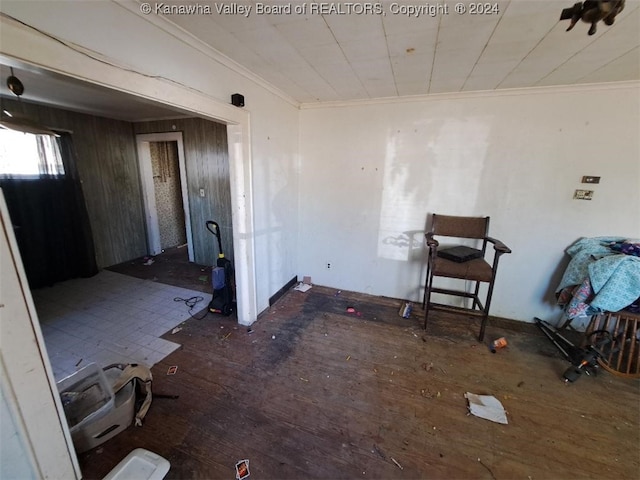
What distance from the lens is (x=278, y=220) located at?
2938mm

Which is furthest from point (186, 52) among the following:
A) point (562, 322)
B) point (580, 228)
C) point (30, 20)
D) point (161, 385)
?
point (562, 322)

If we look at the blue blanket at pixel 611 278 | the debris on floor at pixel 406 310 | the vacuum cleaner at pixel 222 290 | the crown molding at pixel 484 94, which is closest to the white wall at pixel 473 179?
the crown molding at pixel 484 94

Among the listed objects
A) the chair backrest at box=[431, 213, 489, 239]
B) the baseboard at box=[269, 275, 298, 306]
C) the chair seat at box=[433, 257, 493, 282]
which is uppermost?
the chair backrest at box=[431, 213, 489, 239]

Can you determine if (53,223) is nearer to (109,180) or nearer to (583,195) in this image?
(109,180)

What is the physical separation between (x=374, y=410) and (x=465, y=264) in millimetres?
1530

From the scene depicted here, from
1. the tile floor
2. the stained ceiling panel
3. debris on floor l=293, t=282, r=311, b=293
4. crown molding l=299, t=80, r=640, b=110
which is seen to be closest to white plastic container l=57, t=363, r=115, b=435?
the tile floor

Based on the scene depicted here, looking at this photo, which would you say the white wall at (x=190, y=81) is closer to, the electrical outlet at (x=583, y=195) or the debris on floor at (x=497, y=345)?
the debris on floor at (x=497, y=345)

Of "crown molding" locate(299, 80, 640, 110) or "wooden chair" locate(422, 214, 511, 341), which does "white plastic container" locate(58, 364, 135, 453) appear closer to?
"wooden chair" locate(422, 214, 511, 341)

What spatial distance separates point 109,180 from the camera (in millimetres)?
4027

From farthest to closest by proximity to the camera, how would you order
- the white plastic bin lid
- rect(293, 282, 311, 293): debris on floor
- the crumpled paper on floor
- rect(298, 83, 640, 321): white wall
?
rect(293, 282, 311, 293): debris on floor < rect(298, 83, 640, 321): white wall < the crumpled paper on floor < the white plastic bin lid

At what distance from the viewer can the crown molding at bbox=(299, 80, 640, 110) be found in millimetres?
2154

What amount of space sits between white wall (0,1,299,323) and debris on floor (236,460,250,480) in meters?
1.40

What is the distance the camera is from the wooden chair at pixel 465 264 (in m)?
2.30

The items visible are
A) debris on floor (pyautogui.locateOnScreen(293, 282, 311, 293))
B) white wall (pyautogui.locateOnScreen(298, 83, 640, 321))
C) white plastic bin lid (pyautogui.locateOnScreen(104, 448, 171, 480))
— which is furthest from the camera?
debris on floor (pyautogui.locateOnScreen(293, 282, 311, 293))
